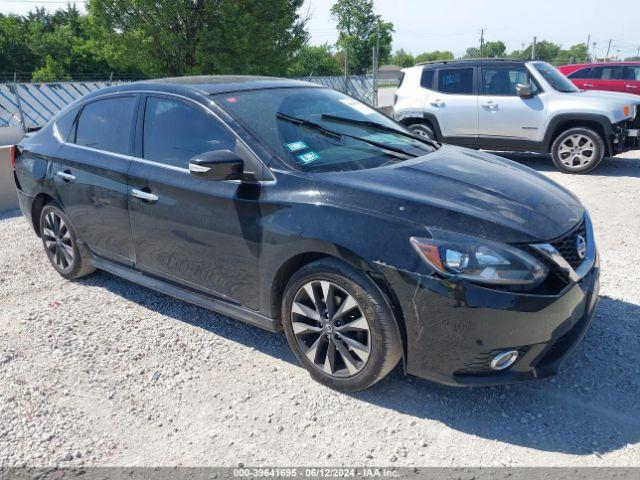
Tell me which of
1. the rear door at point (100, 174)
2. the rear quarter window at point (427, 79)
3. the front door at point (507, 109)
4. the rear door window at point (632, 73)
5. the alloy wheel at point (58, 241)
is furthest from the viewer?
the rear door window at point (632, 73)

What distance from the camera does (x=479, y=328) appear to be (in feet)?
8.45

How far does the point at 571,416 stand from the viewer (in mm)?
2826

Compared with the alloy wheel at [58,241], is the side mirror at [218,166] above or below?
above

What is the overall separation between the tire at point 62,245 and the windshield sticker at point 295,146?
216cm

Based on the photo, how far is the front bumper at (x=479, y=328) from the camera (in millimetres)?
2551

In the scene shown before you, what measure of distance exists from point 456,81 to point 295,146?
7055mm

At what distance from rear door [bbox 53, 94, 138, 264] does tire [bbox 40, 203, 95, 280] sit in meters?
0.16

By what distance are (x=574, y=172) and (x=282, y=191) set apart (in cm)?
718

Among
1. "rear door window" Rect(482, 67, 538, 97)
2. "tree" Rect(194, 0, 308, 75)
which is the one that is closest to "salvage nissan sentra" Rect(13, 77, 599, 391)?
"rear door window" Rect(482, 67, 538, 97)

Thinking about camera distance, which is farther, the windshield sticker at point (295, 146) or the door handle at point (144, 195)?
the door handle at point (144, 195)

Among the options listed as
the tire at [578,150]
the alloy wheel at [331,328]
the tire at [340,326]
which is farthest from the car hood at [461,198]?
the tire at [578,150]

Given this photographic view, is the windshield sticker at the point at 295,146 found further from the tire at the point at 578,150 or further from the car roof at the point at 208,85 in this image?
the tire at the point at 578,150

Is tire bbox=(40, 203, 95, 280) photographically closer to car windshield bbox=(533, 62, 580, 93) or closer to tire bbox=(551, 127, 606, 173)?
tire bbox=(551, 127, 606, 173)

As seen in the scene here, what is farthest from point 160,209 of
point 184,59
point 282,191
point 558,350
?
point 184,59
